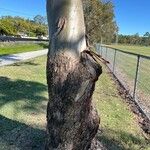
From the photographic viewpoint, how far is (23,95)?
29.0ft

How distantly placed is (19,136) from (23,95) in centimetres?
336

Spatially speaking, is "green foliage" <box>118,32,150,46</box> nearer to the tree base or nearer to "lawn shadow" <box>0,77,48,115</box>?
"lawn shadow" <box>0,77,48,115</box>

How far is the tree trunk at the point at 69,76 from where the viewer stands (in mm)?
4203

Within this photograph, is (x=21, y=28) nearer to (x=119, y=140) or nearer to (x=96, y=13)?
(x=96, y=13)

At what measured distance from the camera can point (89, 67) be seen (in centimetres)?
421

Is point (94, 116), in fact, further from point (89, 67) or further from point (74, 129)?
point (89, 67)

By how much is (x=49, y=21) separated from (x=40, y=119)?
9.02 ft

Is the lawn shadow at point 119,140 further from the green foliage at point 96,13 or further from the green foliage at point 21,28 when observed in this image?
the green foliage at point 21,28

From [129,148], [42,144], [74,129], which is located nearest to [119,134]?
[129,148]

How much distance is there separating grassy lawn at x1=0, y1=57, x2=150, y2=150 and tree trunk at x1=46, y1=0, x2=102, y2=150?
3.15ft

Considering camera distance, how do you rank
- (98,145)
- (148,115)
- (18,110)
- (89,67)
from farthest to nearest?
(148,115) < (18,110) < (98,145) < (89,67)

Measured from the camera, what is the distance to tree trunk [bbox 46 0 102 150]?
420cm

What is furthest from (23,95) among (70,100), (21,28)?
(21,28)

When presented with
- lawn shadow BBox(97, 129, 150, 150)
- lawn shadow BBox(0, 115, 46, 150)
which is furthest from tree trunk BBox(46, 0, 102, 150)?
lawn shadow BBox(97, 129, 150, 150)
